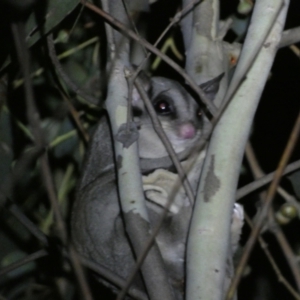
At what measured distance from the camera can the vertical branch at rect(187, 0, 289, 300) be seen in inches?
79.4

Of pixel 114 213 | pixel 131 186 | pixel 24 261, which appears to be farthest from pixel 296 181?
pixel 24 261

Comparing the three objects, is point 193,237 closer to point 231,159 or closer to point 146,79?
point 231,159

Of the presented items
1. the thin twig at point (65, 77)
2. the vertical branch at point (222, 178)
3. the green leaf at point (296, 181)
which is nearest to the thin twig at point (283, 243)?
the vertical branch at point (222, 178)

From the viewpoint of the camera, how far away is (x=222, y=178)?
209 cm

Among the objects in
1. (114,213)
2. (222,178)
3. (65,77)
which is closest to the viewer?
(222,178)

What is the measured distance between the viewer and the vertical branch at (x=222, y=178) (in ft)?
6.62

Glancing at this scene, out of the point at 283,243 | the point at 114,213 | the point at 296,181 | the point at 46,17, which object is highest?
the point at 46,17

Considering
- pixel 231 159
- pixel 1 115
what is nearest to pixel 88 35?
pixel 1 115

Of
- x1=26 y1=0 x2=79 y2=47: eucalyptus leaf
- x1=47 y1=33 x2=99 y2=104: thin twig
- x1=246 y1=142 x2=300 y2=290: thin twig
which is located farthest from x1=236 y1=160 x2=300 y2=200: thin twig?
x1=26 y1=0 x2=79 y2=47: eucalyptus leaf

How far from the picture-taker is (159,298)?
2148 mm

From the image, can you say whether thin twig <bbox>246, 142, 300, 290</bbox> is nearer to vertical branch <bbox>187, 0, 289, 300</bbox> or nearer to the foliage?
vertical branch <bbox>187, 0, 289, 300</bbox>

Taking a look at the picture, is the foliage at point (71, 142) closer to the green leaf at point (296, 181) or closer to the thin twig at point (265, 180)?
the green leaf at point (296, 181)

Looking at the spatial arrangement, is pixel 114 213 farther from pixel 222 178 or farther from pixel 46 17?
pixel 222 178

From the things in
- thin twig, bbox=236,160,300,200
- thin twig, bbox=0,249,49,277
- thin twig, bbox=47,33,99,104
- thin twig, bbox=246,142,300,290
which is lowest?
thin twig, bbox=0,249,49,277
